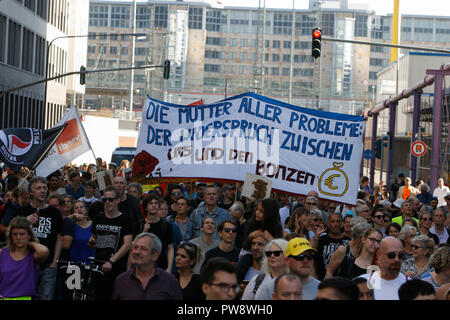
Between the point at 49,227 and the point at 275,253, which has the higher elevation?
the point at 275,253

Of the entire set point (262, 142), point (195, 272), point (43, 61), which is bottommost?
point (195, 272)

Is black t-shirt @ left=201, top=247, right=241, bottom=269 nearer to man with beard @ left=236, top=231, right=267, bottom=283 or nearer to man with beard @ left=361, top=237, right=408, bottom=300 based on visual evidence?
man with beard @ left=236, top=231, right=267, bottom=283

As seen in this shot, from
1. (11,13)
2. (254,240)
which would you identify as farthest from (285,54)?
(254,240)

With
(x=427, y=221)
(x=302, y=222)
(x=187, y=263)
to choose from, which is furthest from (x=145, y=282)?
(x=427, y=221)

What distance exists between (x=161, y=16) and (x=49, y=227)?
12176 cm

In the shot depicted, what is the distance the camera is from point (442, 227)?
1259cm

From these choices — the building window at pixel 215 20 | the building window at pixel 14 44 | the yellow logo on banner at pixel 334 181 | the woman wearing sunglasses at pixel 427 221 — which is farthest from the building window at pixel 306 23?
the woman wearing sunglasses at pixel 427 221

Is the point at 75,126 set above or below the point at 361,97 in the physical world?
below

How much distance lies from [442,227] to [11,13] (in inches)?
1313

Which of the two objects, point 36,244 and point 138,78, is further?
point 138,78

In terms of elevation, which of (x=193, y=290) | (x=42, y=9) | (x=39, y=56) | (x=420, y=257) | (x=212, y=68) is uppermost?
(x=212, y=68)

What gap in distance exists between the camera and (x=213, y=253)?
357 inches

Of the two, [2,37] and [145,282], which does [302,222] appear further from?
[2,37]

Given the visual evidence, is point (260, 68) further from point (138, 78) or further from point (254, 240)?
→ point (254, 240)
